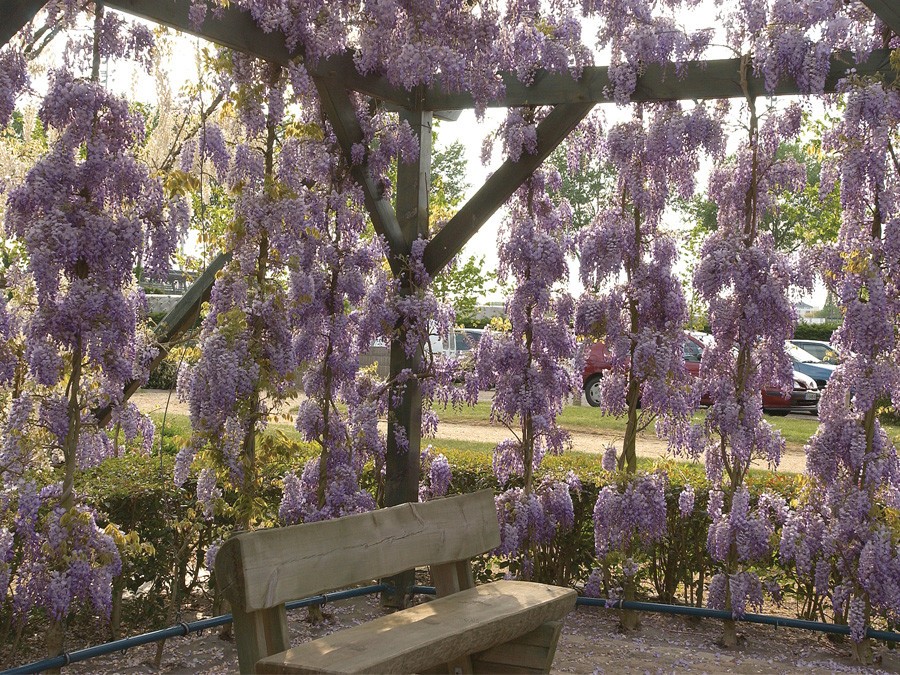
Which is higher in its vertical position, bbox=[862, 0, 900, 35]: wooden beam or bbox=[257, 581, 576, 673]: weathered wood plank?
bbox=[862, 0, 900, 35]: wooden beam

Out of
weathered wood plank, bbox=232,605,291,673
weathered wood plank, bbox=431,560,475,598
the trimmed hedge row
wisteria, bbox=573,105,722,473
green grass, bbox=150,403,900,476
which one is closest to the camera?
weathered wood plank, bbox=232,605,291,673

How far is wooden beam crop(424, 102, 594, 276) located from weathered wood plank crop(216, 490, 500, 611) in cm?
221

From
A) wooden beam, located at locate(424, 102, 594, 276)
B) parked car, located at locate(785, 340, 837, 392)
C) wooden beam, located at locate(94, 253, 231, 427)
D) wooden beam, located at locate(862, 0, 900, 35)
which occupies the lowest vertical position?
parked car, located at locate(785, 340, 837, 392)

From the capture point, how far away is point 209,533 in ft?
19.0

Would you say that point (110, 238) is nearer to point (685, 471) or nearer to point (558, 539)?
point (558, 539)

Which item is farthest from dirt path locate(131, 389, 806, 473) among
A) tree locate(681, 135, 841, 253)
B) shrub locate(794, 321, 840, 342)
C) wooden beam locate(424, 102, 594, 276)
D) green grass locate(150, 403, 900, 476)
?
shrub locate(794, 321, 840, 342)

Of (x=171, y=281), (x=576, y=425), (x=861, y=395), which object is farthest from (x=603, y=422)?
(x=171, y=281)

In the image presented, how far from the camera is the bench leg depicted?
3514 millimetres

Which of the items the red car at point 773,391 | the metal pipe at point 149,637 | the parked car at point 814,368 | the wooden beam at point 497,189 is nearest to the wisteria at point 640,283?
the wooden beam at point 497,189

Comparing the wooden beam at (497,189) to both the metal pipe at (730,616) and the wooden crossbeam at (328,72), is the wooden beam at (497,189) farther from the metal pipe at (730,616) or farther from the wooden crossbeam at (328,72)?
the metal pipe at (730,616)

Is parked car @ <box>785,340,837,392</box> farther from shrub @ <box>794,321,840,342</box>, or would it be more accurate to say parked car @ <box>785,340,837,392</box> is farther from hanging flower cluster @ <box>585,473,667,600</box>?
hanging flower cluster @ <box>585,473,667,600</box>

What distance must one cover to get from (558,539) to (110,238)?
10.8 feet

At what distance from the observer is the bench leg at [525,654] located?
3514 millimetres

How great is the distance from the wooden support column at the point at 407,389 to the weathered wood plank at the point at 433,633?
2.13 m
